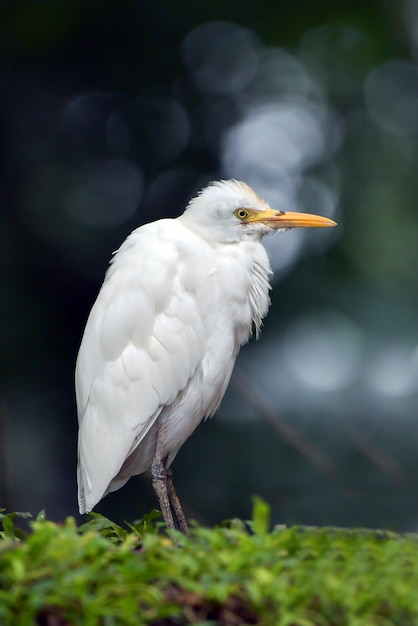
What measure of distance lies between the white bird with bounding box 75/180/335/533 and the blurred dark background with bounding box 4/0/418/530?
1736 mm

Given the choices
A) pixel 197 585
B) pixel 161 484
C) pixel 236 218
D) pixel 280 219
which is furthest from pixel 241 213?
pixel 197 585

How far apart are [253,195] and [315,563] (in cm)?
174

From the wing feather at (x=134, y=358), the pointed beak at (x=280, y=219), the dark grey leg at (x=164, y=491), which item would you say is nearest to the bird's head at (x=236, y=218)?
the pointed beak at (x=280, y=219)

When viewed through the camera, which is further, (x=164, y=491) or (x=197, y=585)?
(x=164, y=491)

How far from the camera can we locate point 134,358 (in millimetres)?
2910

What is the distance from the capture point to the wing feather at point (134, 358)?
2875 mm

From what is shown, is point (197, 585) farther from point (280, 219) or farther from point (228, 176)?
point (228, 176)

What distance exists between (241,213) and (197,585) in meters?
1.78

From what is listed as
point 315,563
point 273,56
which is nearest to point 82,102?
point 273,56

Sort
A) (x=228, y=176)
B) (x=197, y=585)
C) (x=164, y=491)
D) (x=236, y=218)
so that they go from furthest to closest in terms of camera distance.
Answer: (x=228, y=176) < (x=236, y=218) < (x=164, y=491) < (x=197, y=585)

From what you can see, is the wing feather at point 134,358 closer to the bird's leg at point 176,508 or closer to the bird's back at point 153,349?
the bird's back at point 153,349

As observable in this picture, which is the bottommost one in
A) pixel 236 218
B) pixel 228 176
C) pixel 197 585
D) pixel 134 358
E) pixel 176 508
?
pixel 197 585

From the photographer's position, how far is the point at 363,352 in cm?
493

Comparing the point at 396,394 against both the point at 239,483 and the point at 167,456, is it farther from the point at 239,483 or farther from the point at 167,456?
the point at 167,456
